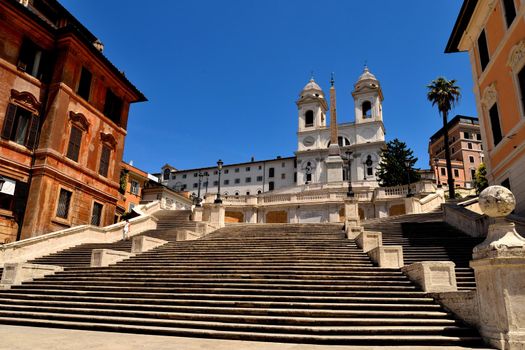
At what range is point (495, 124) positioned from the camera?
70.5 feet

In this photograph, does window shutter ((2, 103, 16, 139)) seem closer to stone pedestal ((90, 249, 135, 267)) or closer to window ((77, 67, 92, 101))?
window ((77, 67, 92, 101))

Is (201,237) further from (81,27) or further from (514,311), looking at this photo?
(81,27)

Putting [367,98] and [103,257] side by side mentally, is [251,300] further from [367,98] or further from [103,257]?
[367,98]

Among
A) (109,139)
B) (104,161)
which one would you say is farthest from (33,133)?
(109,139)

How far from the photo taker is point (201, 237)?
842 inches

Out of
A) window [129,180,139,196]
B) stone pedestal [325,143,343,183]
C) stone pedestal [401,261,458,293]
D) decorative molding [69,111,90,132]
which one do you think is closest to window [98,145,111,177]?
decorative molding [69,111,90,132]

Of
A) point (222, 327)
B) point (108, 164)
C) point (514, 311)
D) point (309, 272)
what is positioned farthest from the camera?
point (108, 164)

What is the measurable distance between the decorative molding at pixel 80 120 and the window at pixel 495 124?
2705 cm

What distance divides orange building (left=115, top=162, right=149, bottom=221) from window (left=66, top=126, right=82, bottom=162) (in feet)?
80.3

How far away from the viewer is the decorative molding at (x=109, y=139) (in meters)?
28.4

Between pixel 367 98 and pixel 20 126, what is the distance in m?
74.0

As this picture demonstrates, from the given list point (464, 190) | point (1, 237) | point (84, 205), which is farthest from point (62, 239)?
point (464, 190)

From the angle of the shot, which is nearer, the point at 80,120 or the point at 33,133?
the point at 33,133

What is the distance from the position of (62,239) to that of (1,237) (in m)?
3.09
